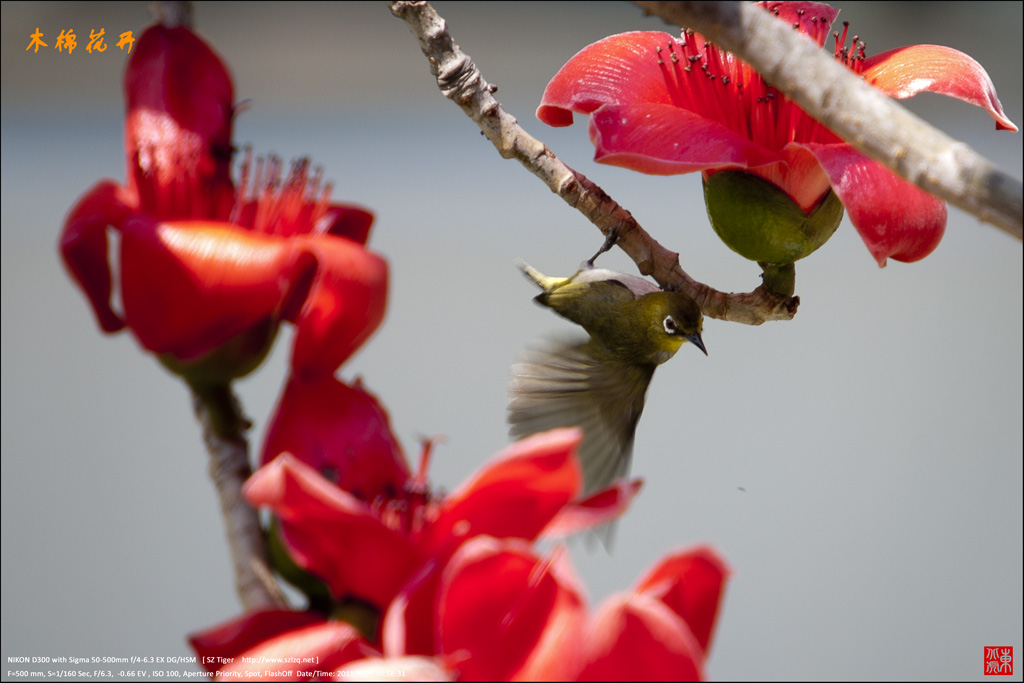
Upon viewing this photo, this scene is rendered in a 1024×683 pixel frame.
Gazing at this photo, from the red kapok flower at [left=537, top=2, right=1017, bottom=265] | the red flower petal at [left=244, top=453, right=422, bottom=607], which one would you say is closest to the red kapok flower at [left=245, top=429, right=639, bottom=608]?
the red flower petal at [left=244, top=453, right=422, bottom=607]

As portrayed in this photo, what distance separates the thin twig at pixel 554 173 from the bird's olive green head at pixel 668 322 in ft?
0.52

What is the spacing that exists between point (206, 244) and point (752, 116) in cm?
21

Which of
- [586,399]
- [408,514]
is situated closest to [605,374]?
[586,399]

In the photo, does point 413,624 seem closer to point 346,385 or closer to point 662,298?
point 346,385

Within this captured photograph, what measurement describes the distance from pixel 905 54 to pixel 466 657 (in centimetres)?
27

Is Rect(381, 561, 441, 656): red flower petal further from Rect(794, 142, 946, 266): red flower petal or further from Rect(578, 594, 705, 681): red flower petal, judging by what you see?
Rect(794, 142, 946, 266): red flower petal

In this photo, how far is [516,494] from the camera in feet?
0.69

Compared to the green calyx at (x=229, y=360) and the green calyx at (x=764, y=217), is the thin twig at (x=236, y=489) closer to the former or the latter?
the green calyx at (x=229, y=360)

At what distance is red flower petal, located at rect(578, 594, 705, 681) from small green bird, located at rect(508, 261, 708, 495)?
0.93ft

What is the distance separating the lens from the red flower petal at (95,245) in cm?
22

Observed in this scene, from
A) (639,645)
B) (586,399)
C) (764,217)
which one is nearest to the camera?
(639,645)

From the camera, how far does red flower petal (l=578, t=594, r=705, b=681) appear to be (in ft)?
0.60

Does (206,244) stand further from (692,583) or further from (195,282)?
(692,583)

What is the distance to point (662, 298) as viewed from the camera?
55 cm
